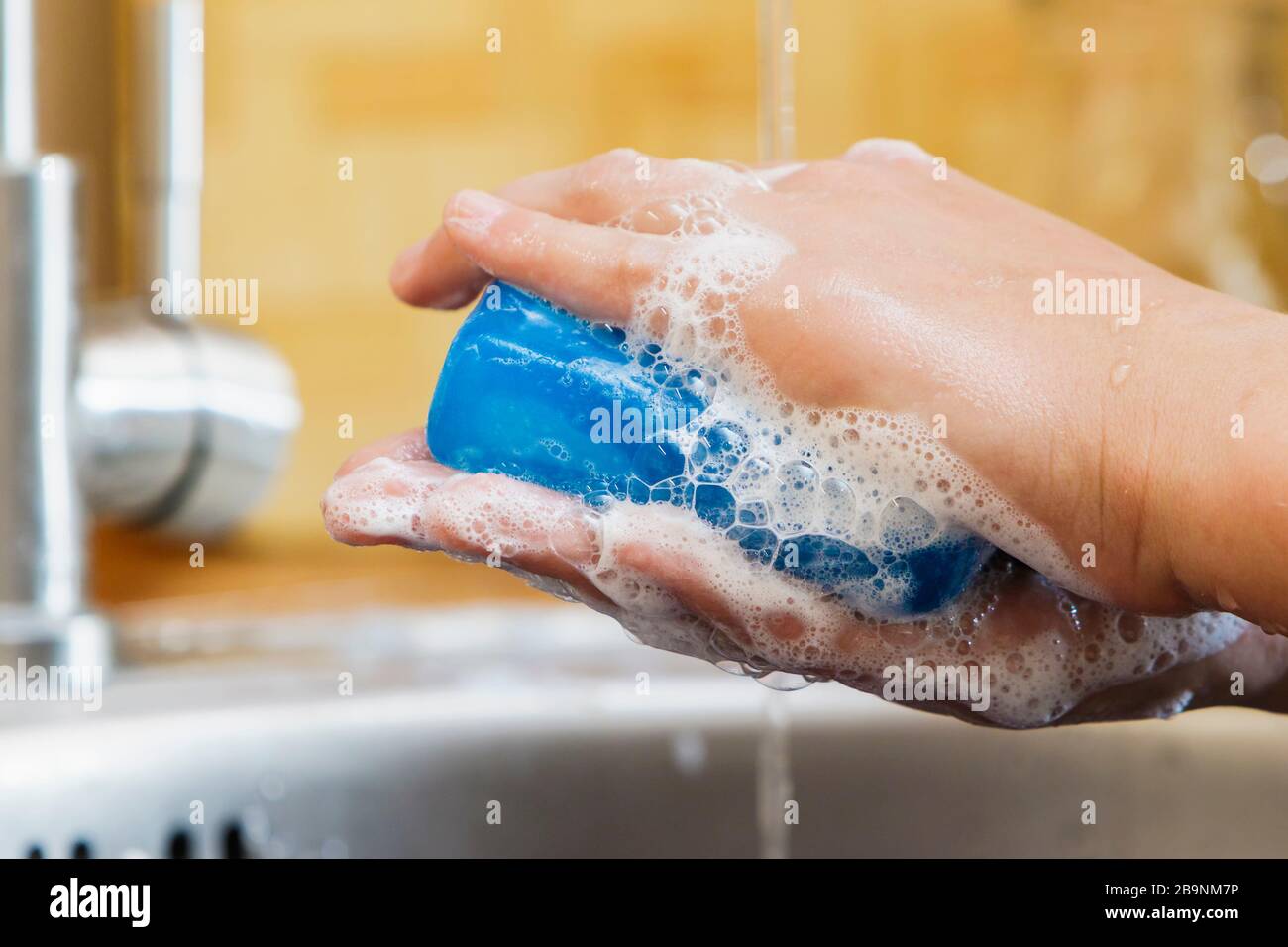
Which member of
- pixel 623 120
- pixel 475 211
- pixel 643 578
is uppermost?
pixel 623 120

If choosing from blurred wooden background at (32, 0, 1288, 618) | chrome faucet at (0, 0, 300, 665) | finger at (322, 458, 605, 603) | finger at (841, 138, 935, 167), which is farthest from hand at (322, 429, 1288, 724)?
blurred wooden background at (32, 0, 1288, 618)

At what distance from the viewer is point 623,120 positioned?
1.01 meters

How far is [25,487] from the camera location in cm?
55

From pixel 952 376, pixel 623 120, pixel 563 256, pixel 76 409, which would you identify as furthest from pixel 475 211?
pixel 623 120

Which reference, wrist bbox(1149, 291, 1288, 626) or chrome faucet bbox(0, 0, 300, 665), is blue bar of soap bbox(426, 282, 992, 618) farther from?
chrome faucet bbox(0, 0, 300, 665)

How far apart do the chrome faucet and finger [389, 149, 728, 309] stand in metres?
0.24

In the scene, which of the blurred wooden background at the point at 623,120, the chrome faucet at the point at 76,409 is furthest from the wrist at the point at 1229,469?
the blurred wooden background at the point at 623,120

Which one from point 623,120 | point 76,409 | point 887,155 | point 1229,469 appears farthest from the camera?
point 623,120

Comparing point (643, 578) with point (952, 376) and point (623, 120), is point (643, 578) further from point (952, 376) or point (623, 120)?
point (623, 120)

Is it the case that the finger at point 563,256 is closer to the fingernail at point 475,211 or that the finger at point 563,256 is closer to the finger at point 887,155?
the fingernail at point 475,211

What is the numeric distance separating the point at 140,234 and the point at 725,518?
0.66m

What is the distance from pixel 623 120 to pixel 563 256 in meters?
0.71
